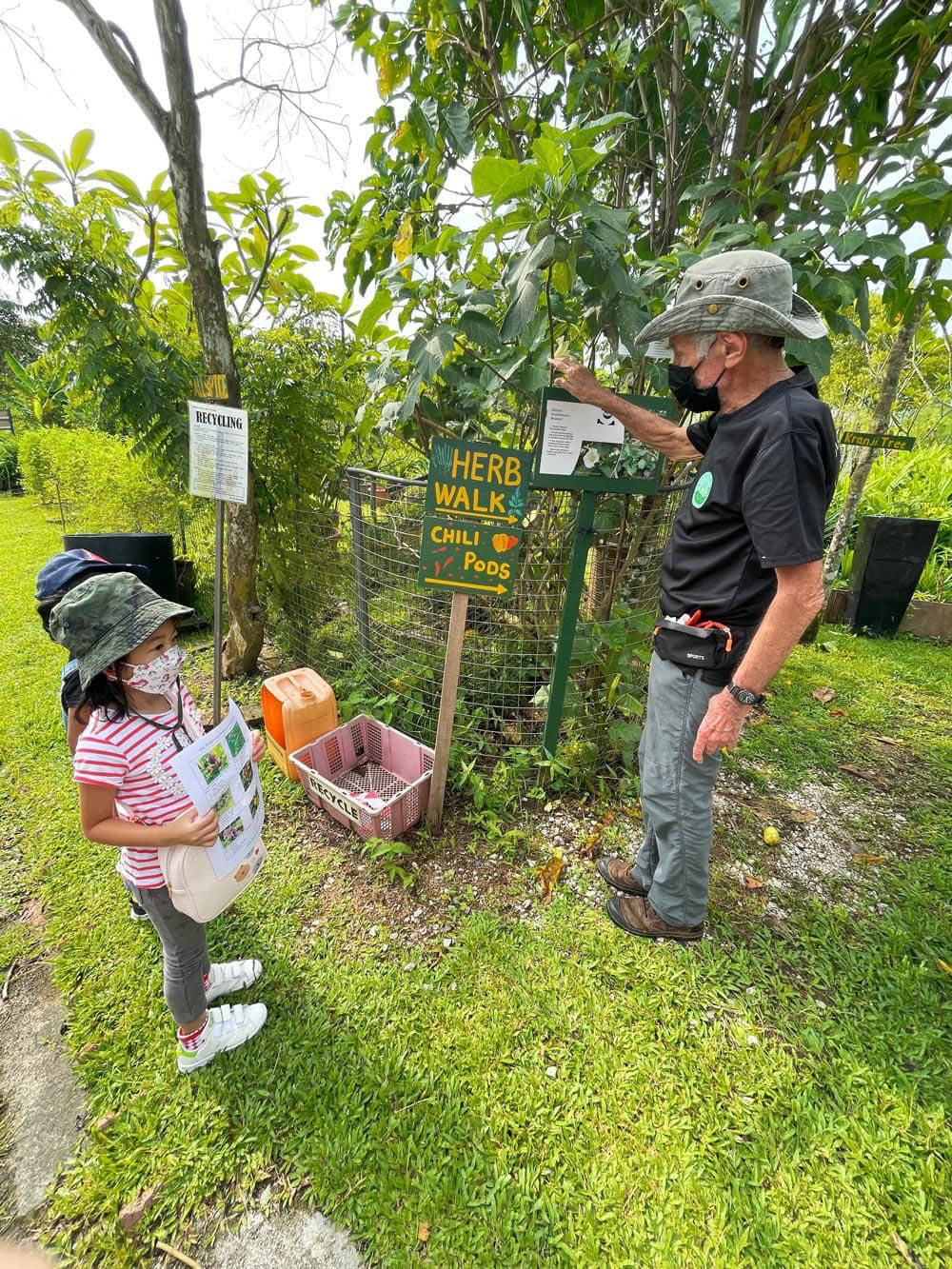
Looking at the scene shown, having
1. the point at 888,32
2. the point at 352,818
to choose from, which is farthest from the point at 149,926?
the point at 888,32

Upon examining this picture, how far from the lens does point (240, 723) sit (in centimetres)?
147

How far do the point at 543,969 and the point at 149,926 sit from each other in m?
Answer: 1.57

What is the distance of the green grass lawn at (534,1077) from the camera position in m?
1.34

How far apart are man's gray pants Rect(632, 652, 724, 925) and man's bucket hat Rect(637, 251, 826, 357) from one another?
3.22 ft

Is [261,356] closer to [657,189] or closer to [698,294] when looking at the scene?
[657,189]

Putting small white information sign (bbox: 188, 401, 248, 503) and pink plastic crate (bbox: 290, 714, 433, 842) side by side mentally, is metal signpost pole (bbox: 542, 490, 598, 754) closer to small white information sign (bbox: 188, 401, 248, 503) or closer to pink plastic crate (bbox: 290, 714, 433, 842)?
pink plastic crate (bbox: 290, 714, 433, 842)

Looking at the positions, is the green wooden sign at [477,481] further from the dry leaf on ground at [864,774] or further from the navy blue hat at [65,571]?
the dry leaf on ground at [864,774]

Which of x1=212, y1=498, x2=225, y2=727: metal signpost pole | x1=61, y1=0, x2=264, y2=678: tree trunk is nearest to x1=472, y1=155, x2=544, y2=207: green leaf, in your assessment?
x1=212, y1=498, x2=225, y2=727: metal signpost pole

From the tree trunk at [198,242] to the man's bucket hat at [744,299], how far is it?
2.53 meters

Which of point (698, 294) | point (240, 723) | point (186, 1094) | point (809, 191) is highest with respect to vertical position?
point (809, 191)

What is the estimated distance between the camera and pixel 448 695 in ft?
7.31

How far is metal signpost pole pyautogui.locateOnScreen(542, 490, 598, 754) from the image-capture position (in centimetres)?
232

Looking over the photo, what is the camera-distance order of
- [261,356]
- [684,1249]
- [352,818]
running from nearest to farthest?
1. [684,1249]
2. [352,818]
3. [261,356]

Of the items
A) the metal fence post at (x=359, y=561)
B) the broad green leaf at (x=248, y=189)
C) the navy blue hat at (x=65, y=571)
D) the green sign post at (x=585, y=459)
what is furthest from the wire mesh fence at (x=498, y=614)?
the broad green leaf at (x=248, y=189)
